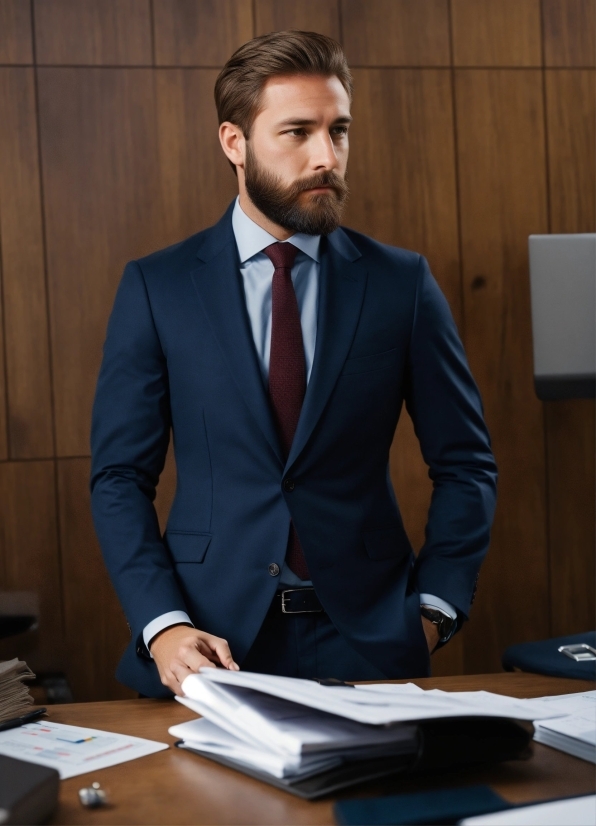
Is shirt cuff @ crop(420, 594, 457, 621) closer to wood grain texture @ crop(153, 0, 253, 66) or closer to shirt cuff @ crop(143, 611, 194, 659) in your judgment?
shirt cuff @ crop(143, 611, 194, 659)

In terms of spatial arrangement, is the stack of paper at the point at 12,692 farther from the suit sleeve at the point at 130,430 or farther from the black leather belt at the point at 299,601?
the black leather belt at the point at 299,601

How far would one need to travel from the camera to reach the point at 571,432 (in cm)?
322

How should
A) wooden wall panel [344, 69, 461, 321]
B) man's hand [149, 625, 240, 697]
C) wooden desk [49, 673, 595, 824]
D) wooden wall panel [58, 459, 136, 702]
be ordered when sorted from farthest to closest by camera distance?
wooden wall panel [344, 69, 461, 321] < wooden wall panel [58, 459, 136, 702] < man's hand [149, 625, 240, 697] < wooden desk [49, 673, 595, 824]

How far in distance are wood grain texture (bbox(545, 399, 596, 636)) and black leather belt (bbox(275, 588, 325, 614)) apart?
5.38 feet

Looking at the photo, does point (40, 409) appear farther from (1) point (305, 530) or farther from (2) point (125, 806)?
(2) point (125, 806)

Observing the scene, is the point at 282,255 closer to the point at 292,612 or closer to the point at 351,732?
the point at 292,612

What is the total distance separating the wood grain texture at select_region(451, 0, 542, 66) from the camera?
3.10m

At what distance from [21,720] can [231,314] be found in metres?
0.86

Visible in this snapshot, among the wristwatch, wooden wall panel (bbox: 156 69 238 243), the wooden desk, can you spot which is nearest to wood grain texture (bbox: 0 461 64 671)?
wooden wall panel (bbox: 156 69 238 243)

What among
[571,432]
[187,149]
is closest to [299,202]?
[187,149]

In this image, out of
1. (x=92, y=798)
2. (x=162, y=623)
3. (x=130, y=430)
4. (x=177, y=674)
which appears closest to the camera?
(x=92, y=798)

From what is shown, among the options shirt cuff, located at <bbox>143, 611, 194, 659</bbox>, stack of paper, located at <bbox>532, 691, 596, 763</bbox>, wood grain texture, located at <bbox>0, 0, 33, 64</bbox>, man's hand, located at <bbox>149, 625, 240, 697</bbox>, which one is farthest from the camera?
wood grain texture, located at <bbox>0, 0, 33, 64</bbox>

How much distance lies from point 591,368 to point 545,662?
95cm

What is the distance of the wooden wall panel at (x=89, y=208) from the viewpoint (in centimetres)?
291
